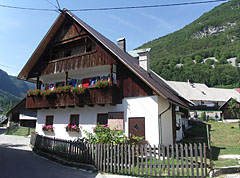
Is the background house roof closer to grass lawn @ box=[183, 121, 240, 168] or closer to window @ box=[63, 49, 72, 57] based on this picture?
grass lawn @ box=[183, 121, 240, 168]

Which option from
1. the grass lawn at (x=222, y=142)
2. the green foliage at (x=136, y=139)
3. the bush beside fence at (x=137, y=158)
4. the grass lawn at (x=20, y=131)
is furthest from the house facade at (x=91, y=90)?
the grass lawn at (x=20, y=131)

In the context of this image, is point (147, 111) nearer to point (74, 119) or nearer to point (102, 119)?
point (102, 119)

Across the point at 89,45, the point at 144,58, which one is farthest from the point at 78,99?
the point at 144,58

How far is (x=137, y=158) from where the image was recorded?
26.6ft

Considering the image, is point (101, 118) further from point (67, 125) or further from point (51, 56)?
point (51, 56)

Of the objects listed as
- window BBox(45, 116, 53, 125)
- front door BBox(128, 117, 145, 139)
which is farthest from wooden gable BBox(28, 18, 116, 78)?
front door BBox(128, 117, 145, 139)

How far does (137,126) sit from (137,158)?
16.5ft

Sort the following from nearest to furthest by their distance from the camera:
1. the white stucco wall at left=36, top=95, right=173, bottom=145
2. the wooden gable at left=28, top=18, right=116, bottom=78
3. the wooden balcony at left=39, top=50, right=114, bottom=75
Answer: the white stucco wall at left=36, top=95, right=173, bottom=145 < the wooden balcony at left=39, top=50, right=114, bottom=75 < the wooden gable at left=28, top=18, right=116, bottom=78

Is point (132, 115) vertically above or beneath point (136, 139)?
above

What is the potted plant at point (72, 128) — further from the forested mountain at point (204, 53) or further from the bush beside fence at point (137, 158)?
the forested mountain at point (204, 53)

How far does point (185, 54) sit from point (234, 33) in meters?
45.3

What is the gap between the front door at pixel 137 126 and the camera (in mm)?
12875

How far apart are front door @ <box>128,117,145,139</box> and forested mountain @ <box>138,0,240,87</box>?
108375 mm

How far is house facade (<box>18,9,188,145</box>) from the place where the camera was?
1309 centimetres
